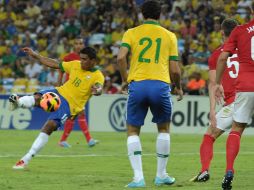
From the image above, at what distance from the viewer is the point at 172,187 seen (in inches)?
423

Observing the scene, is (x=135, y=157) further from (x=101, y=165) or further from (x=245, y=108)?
(x=101, y=165)

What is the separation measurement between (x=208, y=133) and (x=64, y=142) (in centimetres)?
734

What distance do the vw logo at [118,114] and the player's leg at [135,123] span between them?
562 inches

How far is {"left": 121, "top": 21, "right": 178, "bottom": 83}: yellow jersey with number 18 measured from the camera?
34.7ft

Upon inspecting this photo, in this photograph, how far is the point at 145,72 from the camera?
10.6m

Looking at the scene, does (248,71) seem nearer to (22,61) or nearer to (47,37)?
(22,61)

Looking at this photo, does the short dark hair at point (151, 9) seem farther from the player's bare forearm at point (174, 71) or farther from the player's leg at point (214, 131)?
the player's leg at point (214, 131)

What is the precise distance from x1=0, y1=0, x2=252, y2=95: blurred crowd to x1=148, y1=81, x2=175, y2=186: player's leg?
15.7 m

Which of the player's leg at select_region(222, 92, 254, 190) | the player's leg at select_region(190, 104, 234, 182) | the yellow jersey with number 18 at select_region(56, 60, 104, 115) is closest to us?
the player's leg at select_region(222, 92, 254, 190)

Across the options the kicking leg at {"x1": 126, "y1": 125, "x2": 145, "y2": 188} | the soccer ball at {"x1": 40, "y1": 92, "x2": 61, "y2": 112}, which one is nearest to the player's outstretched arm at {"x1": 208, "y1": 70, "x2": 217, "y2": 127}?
the kicking leg at {"x1": 126, "y1": 125, "x2": 145, "y2": 188}

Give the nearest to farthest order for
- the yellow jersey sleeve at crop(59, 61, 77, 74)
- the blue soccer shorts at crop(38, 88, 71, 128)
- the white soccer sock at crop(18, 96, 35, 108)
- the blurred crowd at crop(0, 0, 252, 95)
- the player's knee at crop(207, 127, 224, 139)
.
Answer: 1. the player's knee at crop(207, 127, 224, 139)
2. the blue soccer shorts at crop(38, 88, 71, 128)
3. the white soccer sock at crop(18, 96, 35, 108)
4. the yellow jersey sleeve at crop(59, 61, 77, 74)
5. the blurred crowd at crop(0, 0, 252, 95)

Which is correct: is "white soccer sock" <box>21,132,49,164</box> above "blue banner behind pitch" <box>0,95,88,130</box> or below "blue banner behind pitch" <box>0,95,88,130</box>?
above

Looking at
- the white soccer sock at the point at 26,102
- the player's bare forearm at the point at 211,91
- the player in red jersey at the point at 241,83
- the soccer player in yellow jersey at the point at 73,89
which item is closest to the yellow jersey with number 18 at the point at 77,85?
the soccer player in yellow jersey at the point at 73,89

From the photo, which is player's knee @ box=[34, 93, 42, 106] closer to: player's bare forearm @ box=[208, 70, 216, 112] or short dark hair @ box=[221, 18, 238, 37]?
player's bare forearm @ box=[208, 70, 216, 112]
